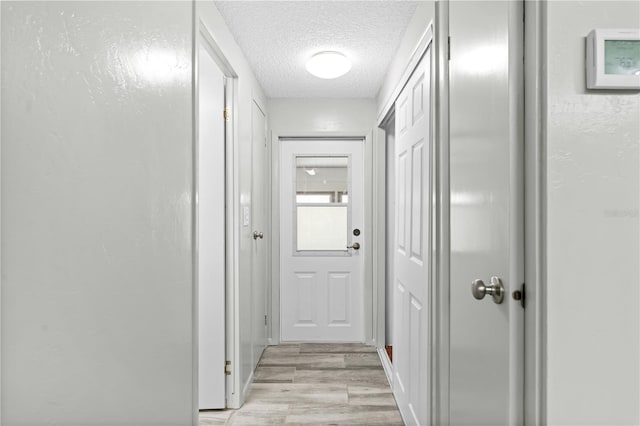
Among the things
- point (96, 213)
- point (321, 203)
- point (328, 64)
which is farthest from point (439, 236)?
point (321, 203)

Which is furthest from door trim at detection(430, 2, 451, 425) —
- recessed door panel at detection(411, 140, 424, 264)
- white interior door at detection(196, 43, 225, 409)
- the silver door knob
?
white interior door at detection(196, 43, 225, 409)

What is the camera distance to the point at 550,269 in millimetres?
900

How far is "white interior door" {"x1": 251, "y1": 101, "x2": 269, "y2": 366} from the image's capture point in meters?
2.94

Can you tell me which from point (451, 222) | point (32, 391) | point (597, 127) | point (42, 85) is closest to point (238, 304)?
point (451, 222)

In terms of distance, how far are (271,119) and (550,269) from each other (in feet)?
9.81

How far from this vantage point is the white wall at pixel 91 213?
783mm

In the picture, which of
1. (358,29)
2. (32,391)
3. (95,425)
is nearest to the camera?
(32,391)

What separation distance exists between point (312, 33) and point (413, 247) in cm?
133

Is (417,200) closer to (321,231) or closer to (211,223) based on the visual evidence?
(211,223)

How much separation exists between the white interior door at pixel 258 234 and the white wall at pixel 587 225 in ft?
7.28

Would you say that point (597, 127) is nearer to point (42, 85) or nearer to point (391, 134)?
point (42, 85)

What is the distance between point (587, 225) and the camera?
2.96 feet

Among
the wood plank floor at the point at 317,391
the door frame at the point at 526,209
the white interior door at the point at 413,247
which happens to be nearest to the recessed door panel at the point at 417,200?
the white interior door at the point at 413,247

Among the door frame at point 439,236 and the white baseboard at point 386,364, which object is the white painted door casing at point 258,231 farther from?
the door frame at point 439,236
